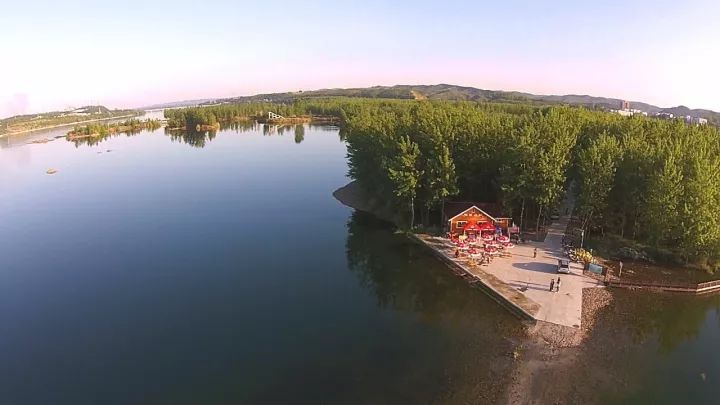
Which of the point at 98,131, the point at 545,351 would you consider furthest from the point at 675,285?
the point at 98,131

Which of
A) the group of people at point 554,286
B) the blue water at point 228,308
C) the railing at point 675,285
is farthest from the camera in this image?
the railing at point 675,285

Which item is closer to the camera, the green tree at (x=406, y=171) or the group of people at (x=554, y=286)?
the group of people at (x=554, y=286)

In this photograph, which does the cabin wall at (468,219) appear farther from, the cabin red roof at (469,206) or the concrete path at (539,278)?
the concrete path at (539,278)

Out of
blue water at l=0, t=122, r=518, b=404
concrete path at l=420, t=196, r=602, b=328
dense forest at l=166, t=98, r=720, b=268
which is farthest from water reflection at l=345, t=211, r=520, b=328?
dense forest at l=166, t=98, r=720, b=268

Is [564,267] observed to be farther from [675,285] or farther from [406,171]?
[406,171]

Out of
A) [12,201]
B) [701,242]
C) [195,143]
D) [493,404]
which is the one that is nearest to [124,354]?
[493,404]

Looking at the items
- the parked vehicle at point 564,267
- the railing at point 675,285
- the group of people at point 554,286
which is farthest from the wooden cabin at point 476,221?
the railing at point 675,285
